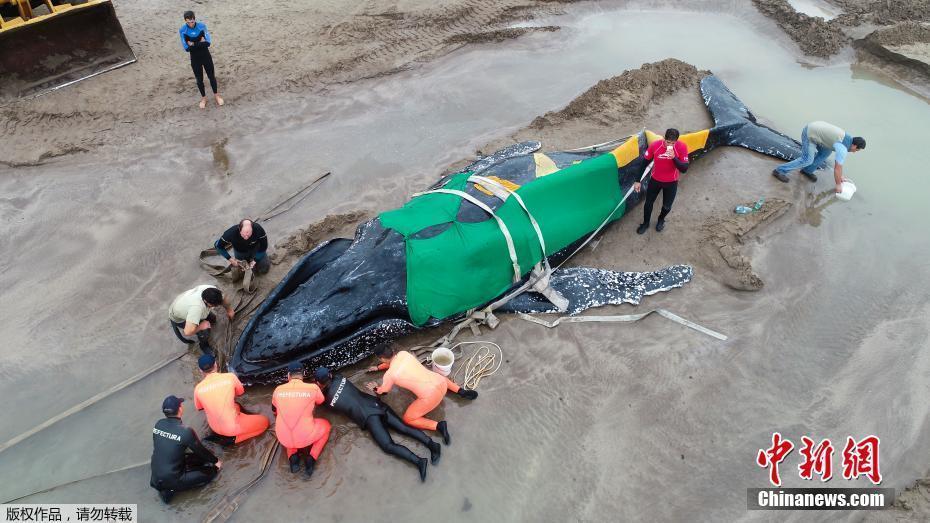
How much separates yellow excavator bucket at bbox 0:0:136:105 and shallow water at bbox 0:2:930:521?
250cm

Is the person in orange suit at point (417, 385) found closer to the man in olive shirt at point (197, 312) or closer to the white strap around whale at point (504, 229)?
the white strap around whale at point (504, 229)

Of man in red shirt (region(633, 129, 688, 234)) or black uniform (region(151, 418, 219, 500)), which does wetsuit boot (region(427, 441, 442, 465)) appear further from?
man in red shirt (region(633, 129, 688, 234))

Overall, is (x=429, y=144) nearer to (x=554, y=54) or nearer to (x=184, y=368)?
(x=554, y=54)

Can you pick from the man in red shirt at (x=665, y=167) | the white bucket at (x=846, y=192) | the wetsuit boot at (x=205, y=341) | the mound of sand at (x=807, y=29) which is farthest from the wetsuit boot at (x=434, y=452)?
the mound of sand at (x=807, y=29)

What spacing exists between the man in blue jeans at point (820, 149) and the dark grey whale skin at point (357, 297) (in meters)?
3.52

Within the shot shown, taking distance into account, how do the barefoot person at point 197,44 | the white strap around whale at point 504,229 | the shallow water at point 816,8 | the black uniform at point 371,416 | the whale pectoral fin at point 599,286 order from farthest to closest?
the shallow water at point 816,8 < the barefoot person at point 197,44 < the whale pectoral fin at point 599,286 < the white strap around whale at point 504,229 < the black uniform at point 371,416

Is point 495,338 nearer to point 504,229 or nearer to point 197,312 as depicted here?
point 504,229

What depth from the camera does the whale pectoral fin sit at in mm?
7031

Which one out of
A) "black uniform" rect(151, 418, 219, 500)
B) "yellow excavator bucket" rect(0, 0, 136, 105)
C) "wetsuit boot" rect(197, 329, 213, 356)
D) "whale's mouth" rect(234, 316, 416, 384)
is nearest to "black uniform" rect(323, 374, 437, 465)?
"whale's mouth" rect(234, 316, 416, 384)

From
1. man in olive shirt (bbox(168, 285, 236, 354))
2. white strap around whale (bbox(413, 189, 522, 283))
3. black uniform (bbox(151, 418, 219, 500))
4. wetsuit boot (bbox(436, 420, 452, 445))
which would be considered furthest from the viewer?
white strap around whale (bbox(413, 189, 522, 283))

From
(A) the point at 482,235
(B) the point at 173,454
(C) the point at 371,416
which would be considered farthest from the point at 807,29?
(B) the point at 173,454

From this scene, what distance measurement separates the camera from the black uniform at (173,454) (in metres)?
4.95

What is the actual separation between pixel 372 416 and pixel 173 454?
1864 mm

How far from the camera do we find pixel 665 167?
297 inches
